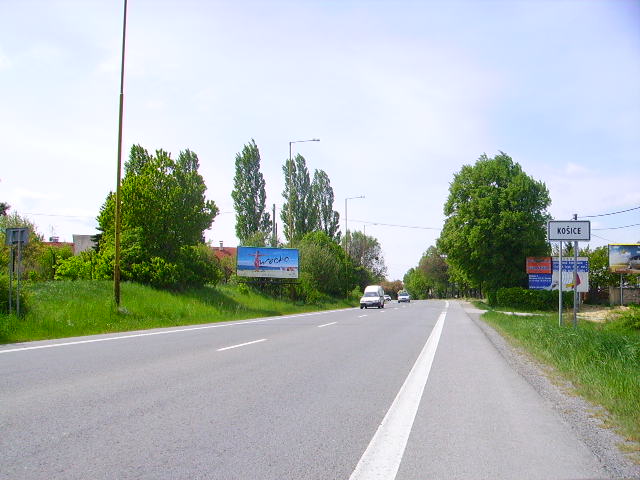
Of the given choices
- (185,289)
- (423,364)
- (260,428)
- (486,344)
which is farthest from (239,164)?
(260,428)

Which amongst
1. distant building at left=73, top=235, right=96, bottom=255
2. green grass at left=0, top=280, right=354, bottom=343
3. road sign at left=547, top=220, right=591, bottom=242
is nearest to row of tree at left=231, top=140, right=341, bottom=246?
green grass at left=0, top=280, right=354, bottom=343

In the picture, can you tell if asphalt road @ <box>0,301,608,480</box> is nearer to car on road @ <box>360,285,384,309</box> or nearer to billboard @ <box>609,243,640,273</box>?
car on road @ <box>360,285,384,309</box>

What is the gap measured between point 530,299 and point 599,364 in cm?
3833

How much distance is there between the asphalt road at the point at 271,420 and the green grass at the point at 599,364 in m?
0.75

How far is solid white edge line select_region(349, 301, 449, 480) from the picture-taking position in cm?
468

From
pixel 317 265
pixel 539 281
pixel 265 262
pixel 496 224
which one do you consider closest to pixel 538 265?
pixel 539 281

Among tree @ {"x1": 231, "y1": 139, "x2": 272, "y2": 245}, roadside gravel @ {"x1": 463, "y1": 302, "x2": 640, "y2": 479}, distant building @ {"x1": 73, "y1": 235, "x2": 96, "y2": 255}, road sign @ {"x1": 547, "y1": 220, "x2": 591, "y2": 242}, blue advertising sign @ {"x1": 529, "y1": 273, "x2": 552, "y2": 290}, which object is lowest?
roadside gravel @ {"x1": 463, "y1": 302, "x2": 640, "y2": 479}

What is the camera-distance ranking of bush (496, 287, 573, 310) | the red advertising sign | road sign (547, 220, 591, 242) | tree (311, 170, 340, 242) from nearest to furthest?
road sign (547, 220, 591, 242) → bush (496, 287, 573, 310) → the red advertising sign → tree (311, 170, 340, 242)

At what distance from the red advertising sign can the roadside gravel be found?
125 ft

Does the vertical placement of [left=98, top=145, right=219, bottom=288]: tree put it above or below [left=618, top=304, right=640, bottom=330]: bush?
above

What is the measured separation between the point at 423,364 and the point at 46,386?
267 inches

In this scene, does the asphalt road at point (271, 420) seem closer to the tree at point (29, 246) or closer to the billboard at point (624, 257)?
the tree at point (29, 246)

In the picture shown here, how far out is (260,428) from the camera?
5914 mm

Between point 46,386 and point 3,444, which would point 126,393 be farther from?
point 3,444
